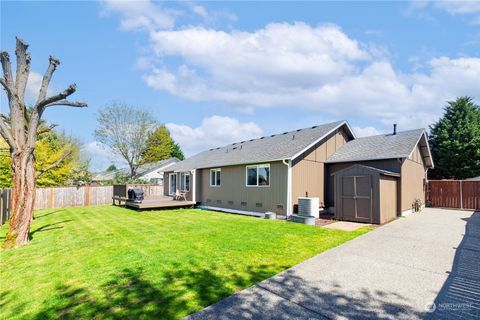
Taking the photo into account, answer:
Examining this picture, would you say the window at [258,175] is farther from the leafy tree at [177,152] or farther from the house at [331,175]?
the leafy tree at [177,152]

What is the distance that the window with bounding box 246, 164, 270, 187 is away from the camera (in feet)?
44.1

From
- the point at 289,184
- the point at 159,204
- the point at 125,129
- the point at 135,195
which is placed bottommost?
the point at 159,204

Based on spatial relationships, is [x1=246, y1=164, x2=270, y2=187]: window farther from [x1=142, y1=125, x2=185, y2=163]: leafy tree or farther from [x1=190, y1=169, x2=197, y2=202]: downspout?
[x1=142, y1=125, x2=185, y2=163]: leafy tree

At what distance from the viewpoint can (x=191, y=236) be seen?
328 inches

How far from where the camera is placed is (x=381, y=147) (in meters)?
13.9

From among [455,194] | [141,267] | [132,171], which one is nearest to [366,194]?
[141,267]

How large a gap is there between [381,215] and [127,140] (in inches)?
1281

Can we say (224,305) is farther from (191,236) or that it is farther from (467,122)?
(467,122)

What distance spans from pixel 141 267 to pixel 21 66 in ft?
Result: 24.2

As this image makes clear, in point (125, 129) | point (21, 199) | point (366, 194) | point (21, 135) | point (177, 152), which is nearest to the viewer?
point (21, 199)

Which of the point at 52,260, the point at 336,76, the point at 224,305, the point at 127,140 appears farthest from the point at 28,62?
the point at 127,140

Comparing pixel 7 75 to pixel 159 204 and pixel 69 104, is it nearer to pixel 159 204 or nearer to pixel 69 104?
pixel 69 104

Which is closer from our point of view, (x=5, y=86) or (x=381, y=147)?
(x=5, y=86)

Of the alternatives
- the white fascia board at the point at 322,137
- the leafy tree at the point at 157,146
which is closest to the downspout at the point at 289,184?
the white fascia board at the point at 322,137
